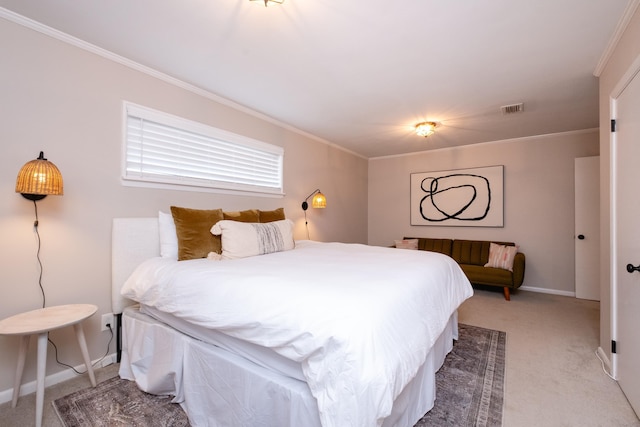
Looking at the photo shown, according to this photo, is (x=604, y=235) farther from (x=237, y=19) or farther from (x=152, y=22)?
(x=152, y=22)

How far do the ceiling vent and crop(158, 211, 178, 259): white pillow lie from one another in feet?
12.0

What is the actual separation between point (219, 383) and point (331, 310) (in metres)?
0.85

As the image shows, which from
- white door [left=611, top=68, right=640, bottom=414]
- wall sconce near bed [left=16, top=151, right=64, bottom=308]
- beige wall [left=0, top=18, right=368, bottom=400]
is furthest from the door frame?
wall sconce near bed [left=16, top=151, right=64, bottom=308]

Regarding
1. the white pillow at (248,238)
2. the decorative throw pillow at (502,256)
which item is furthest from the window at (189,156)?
the decorative throw pillow at (502,256)

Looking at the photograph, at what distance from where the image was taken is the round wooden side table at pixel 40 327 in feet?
4.69

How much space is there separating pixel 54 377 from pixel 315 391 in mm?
2025

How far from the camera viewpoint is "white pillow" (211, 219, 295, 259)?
2219 mm

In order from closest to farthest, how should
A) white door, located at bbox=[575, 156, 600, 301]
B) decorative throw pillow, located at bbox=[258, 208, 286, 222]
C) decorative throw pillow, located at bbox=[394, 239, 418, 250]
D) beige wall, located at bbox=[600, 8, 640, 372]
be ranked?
beige wall, located at bbox=[600, 8, 640, 372]
decorative throw pillow, located at bbox=[258, 208, 286, 222]
white door, located at bbox=[575, 156, 600, 301]
decorative throw pillow, located at bbox=[394, 239, 418, 250]

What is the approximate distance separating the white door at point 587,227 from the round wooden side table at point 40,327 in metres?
5.56

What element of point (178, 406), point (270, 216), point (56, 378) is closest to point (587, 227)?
point (270, 216)

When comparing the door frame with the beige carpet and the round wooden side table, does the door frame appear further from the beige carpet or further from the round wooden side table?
the round wooden side table

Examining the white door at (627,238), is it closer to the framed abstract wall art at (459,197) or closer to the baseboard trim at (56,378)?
the framed abstract wall art at (459,197)

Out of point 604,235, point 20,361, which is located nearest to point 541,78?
point 604,235

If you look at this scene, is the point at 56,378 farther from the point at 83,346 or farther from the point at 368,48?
the point at 368,48
